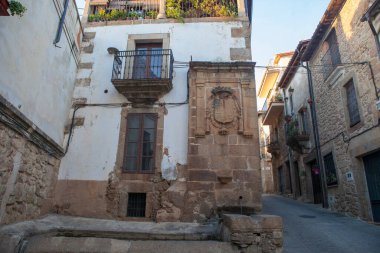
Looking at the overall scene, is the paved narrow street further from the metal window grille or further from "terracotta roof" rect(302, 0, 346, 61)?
"terracotta roof" rect(302, 0, 346, 61)

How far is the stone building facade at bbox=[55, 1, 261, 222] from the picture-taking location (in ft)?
21.1

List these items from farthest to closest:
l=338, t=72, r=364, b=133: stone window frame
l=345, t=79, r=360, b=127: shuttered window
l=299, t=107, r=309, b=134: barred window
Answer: l=299, t=107, r=309, b=134: barred window < l=345, t=79, r=360, b=127: shuttered window < l=338, t=72, r=364, b=133: stone window frame

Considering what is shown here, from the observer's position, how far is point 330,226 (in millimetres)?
6641

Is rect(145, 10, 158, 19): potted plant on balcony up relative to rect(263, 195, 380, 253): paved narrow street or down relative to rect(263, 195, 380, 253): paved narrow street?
up

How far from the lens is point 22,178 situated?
16.9ft

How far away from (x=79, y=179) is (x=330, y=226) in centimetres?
620

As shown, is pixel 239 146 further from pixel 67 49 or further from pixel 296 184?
pixel 296 184

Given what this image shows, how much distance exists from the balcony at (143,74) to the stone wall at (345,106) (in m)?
5.31

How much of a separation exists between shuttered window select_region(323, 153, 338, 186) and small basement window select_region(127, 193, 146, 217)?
6694 millimetres

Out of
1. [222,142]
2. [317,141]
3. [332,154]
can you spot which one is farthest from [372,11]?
[317,141]

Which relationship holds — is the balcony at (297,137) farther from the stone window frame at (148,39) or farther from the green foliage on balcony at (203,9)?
the stone window frame at (148,39)

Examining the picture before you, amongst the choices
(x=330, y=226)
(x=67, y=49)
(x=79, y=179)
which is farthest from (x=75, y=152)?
(x=330, y=226)

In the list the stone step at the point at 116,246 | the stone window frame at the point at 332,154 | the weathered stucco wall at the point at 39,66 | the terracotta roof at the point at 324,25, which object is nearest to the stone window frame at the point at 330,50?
the terracotta roof at the point at 324,25

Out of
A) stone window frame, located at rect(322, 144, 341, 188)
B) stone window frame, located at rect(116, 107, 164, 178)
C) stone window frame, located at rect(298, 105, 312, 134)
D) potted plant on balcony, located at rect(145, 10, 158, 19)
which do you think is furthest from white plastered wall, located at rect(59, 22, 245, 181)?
stone window frame, located at rect(298, 105, 312, 134)
